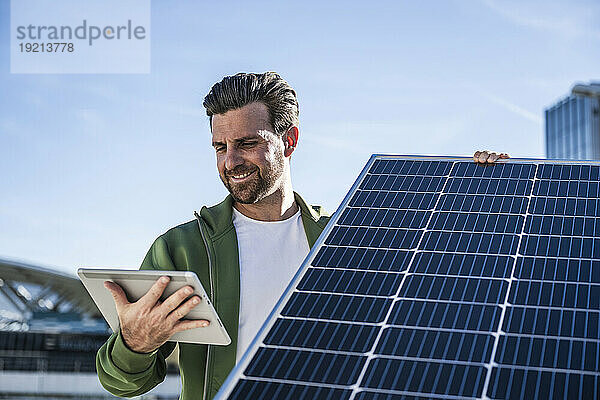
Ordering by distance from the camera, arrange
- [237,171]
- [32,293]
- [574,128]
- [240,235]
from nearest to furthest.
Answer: [237,171]
[240,235]
[32,293]
[574,128]

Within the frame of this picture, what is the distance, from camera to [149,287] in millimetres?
5098

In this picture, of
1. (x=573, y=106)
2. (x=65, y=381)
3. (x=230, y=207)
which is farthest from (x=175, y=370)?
(x=573, y=106)

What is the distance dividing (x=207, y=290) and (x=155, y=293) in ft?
5.69

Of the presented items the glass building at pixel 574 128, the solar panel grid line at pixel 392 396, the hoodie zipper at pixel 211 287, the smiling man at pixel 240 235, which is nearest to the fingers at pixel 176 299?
the smiling man at pixel 240 235

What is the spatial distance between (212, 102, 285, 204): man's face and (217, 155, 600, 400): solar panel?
29.0 inches

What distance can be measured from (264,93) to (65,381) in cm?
4660

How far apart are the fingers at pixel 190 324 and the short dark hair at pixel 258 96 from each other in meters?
2.13

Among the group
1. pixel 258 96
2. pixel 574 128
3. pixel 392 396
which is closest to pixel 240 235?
pixel 258 96

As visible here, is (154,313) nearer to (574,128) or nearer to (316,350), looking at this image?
(316,350)

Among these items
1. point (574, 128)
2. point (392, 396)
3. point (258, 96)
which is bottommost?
point (392, 396)

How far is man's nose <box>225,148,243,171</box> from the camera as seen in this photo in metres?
6.51

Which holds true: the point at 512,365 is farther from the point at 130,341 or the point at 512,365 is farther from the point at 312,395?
the point at 130,341

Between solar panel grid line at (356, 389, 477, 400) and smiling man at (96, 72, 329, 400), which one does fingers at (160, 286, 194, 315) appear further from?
solar panel grid line at (356, 389, 477, 400)

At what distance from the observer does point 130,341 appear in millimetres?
5617
